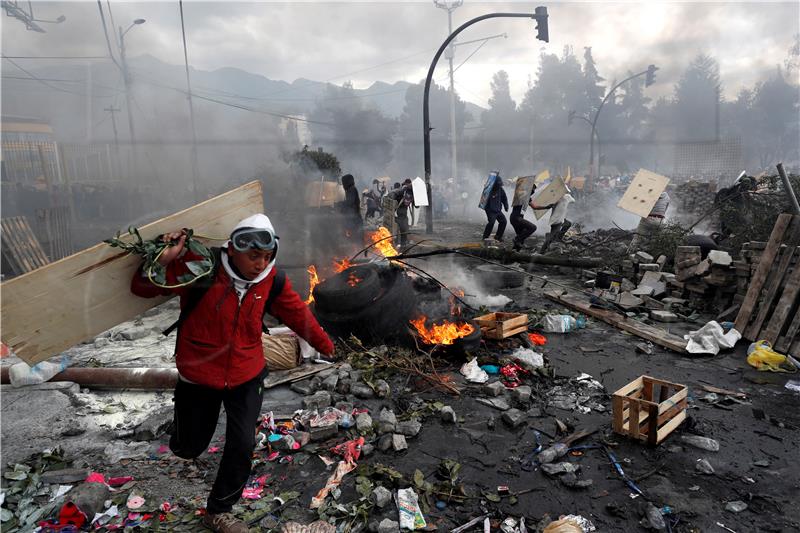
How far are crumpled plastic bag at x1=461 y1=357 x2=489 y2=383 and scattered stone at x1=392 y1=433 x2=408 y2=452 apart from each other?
150 cm

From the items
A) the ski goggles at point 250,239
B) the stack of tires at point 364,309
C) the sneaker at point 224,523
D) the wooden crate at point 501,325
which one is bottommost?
the sneaker at point 224,523

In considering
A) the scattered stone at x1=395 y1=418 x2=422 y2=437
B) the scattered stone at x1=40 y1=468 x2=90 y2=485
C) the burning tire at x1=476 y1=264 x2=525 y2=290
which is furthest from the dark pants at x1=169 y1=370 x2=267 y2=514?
the burning tire at x1=476 y1=264 x2=525 y2=290

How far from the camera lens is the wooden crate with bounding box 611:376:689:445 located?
376 cm

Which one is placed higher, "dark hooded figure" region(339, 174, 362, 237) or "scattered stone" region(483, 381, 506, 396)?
"dark hooded figure" region(339, 174, 362, 237)

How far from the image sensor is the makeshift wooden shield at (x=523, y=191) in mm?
12328

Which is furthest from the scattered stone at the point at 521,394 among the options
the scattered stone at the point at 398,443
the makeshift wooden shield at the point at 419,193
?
the makeshift wooden shield at the point at 419,193

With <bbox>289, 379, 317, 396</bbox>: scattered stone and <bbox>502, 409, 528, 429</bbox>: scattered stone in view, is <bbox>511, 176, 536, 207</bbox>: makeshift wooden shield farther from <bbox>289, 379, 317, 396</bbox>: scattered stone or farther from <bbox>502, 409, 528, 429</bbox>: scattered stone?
<bbox>289, 379, 317, 396</bbox>: scattered stone

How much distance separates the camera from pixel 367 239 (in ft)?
36.2

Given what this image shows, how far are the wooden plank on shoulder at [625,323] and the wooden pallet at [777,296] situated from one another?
0.94 meters

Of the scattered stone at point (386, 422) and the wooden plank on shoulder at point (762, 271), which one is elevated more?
the wooden plank on shoulder at point (762, 271)

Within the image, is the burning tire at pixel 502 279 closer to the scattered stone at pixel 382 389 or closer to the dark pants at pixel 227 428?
the scattered stone at pixel 382 389

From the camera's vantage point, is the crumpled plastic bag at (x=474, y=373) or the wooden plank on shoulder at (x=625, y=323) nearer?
the crumpled plastic bag at (x=474, y=373)

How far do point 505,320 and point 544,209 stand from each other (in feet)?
23.7

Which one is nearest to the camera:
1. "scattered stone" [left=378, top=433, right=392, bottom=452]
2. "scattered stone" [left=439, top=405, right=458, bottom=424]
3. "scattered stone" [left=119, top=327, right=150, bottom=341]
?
"scattered stone" [left=378, top=433, right=392, bottom=452]
